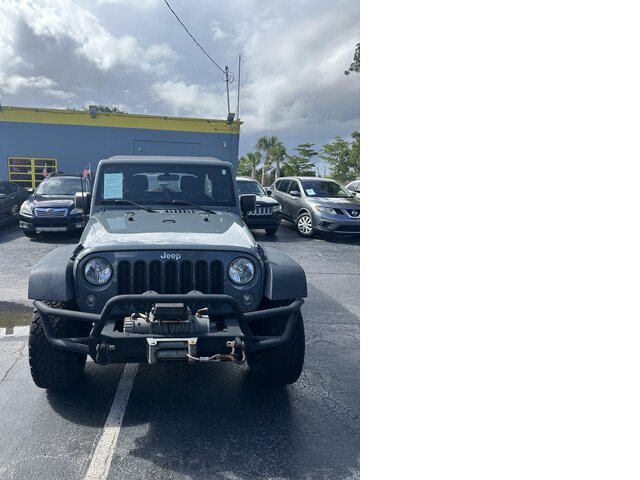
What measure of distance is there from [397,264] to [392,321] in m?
0.19

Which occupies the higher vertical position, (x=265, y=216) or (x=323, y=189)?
(x=323, y=189)

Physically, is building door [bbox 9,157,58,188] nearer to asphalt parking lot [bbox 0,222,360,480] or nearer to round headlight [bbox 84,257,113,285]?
asphalt parking lot [bbox 0,222,360,480]

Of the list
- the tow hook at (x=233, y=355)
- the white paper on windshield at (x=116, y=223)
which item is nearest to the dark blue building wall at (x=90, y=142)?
the white paper on windshield at (x=116, y=223)

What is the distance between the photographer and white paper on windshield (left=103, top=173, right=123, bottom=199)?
15.3 ft

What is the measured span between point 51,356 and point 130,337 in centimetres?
81

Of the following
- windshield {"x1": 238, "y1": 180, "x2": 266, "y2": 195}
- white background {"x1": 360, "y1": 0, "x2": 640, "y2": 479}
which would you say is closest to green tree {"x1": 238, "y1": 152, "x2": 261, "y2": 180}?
windshield {"x1": 238, "y1": 180, "x2": 266, "y2": 195}

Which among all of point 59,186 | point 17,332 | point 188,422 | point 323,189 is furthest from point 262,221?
Result: point 188,422

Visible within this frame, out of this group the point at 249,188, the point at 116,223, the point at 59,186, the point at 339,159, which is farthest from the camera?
the point at 339,159

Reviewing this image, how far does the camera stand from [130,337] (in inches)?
115

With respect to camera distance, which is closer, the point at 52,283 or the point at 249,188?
the point at 52,283

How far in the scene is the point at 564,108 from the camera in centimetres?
95

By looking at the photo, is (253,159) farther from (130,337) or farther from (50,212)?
(130,337)

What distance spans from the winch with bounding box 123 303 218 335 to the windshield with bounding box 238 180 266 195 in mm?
9580

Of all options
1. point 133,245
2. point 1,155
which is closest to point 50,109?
point 1,155
